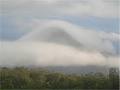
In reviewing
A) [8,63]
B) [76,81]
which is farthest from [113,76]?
[8,63]

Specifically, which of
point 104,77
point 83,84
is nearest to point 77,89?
point 83,84

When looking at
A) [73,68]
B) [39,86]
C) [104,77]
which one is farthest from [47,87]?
[104,77]

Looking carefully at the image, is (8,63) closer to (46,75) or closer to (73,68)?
(46,75)

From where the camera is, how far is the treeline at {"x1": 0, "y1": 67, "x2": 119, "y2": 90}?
4809mm

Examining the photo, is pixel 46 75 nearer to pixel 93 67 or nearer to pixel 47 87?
pixel 47 87

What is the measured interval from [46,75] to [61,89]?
265mm

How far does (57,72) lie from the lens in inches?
193

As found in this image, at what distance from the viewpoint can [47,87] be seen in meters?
4.82

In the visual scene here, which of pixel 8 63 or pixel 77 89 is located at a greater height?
pixel 8 63

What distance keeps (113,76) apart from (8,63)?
1.32 metres

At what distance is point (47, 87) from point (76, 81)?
365 millimetres

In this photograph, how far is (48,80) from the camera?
16.0 ft

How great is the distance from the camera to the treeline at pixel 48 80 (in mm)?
4809

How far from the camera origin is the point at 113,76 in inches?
195
